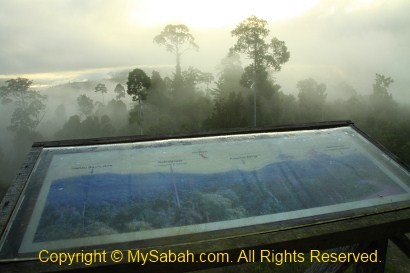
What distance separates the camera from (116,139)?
290 cm

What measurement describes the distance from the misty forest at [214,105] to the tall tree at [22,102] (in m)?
0.11

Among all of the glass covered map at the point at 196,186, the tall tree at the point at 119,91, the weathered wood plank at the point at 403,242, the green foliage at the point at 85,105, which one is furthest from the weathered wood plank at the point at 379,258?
the green foliage at the point at 85,105

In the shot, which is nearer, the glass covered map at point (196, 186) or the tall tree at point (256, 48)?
the glass covered map at point (196, 186)

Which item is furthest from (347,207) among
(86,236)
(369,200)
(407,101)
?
(407,101)

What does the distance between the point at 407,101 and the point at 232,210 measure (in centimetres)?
6122

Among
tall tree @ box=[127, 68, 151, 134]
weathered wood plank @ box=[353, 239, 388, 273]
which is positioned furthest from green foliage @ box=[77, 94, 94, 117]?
weathered wood plank @ box=[353, 239, 388, 273]

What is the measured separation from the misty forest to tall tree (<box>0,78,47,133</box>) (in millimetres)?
108

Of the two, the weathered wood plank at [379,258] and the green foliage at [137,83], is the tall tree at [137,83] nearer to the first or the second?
the green foliage at [137,83]

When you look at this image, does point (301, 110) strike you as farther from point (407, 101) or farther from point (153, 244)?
point (153, 244)

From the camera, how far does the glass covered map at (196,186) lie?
2.03m

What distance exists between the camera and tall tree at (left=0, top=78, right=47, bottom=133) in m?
39.9

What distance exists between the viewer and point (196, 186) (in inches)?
93.7

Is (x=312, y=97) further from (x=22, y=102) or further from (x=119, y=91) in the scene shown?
(x=22, y=102)

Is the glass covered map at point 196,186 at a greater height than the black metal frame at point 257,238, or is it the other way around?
the glass covered map at point 196,186
